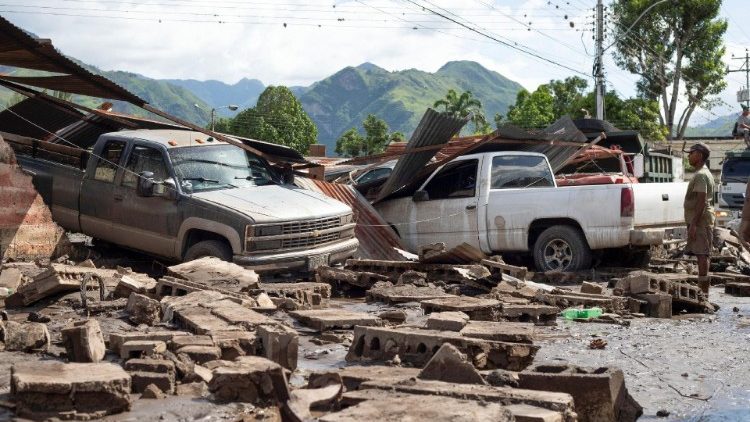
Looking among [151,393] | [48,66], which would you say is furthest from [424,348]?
[48,66]

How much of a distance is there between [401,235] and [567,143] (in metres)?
3.81

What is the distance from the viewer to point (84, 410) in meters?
4.84

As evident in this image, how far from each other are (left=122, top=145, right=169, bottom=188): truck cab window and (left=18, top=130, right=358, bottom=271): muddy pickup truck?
0.01 metres

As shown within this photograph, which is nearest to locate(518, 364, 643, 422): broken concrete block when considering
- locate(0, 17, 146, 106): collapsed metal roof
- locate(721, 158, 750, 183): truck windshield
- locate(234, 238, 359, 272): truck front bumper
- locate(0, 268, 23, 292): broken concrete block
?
locate(234, 238, 359, 272): truck front bumper

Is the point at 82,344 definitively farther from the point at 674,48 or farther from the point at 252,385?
the point at 674,48

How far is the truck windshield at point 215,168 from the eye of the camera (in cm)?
1180

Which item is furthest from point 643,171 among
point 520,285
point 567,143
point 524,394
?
point 524,394

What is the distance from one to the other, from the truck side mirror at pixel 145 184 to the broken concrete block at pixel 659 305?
19.7 feet

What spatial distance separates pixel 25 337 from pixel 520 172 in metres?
9.06

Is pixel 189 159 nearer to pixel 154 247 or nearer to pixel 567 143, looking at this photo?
pixel 154 247

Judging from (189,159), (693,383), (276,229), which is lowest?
(693,383)

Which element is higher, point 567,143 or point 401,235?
point 567,143

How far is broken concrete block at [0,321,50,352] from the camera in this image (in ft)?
21.7

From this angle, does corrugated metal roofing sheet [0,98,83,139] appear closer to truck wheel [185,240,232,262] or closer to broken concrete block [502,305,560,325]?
truck wheel [185,240,232,262]
